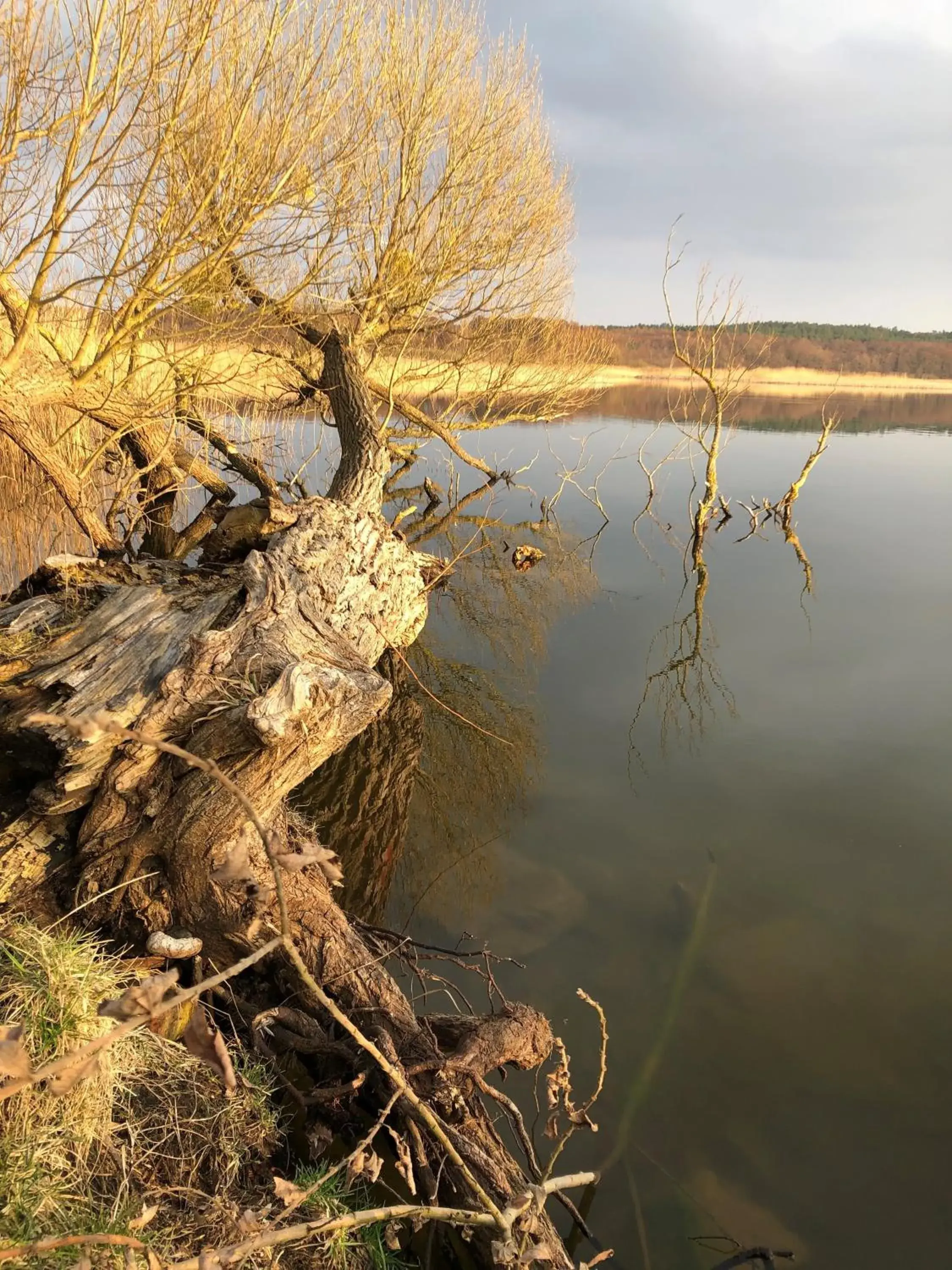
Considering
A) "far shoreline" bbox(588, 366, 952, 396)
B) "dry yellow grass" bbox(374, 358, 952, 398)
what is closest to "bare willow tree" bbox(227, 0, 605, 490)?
"dry yellow grass" bbox(374, 358, 952, 398)

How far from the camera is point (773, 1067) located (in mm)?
2717

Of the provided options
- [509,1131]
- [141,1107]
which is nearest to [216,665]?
[141,1107]

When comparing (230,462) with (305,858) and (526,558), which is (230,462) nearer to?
(526,558)

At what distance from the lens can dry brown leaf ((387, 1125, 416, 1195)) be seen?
183 centimetres

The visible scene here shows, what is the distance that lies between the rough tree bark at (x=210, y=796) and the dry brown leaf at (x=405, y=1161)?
0.17ft

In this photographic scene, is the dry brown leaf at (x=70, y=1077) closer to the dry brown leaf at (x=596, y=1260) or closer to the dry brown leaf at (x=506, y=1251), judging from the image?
the dry brown leaf at (x=506, y=1251)

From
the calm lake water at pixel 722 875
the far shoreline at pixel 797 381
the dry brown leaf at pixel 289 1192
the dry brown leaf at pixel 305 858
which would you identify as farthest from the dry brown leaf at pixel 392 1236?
the far shoreline at pixel 797 381

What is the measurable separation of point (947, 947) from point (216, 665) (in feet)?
10.6

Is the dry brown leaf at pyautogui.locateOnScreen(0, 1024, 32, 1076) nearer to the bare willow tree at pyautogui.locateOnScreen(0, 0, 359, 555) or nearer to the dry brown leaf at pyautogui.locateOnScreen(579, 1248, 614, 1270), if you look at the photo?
the dry brown leaf at pyautogui.locateOnScreen(579, 1248, 614, 1270)

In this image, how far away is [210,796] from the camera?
2584mm

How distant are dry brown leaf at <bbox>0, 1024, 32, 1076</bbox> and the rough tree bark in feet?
4.71

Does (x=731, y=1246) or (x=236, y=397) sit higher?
(x=236, y=397)

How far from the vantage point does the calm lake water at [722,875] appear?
237cm

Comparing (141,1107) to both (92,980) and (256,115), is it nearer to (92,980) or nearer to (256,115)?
(92,980)
